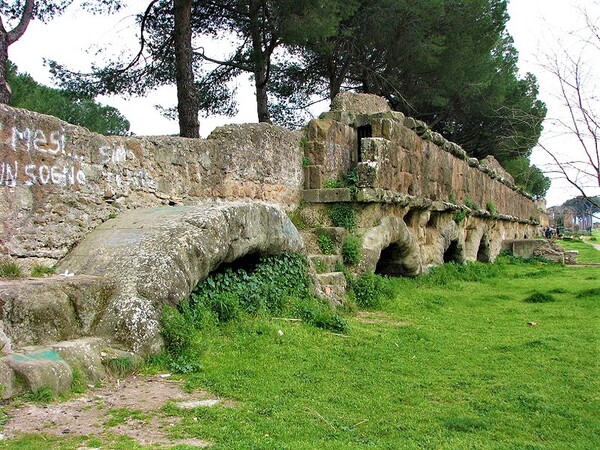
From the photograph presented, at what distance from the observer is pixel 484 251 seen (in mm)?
16375

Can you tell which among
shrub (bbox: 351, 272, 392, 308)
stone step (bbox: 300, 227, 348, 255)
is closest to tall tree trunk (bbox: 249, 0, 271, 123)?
stone step (bbox: 300, 227, 348, 255)

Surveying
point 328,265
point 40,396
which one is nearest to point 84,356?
point 40,396

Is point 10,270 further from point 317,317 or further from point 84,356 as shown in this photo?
point 317,317

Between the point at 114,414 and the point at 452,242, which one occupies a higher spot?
the point at 452,242

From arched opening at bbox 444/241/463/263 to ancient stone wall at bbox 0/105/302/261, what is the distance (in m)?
6.87

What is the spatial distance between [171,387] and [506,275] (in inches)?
436

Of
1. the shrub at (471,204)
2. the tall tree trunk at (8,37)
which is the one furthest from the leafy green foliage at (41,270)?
the shrub at (471,204)

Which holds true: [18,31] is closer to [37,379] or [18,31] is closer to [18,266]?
[18,266]

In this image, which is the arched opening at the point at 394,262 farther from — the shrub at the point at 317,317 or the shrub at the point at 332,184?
the shrub at the point at 317,317

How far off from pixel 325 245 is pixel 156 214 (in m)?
3.46

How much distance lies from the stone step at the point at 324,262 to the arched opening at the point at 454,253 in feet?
19.4

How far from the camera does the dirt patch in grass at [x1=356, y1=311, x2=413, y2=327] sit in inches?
275

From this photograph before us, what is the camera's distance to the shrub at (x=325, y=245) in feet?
28.0

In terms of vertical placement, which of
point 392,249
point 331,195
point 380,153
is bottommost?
point 392,249
